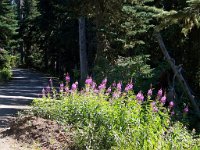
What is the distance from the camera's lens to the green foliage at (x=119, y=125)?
652cm

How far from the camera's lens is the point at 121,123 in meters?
6.94

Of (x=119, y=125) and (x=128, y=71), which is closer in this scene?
(x=119, y=125)

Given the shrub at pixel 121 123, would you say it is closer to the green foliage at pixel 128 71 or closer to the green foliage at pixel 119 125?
the green foliage at pixel 119 125

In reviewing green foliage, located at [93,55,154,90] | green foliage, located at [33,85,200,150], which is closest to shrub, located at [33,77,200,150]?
green foliage, located at [33,85,200,150]

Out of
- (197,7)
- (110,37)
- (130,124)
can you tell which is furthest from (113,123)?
(110,37)

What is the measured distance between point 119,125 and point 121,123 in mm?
48

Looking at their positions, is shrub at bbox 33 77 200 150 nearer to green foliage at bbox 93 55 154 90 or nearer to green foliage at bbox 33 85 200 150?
green foliage at bbox 33 85 200 150

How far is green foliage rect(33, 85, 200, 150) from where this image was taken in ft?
21.4

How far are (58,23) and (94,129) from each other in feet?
96.6

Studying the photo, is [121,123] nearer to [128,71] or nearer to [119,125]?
[119,125]

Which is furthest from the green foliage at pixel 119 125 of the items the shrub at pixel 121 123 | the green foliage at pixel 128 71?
the green foliage at pixel 128 71

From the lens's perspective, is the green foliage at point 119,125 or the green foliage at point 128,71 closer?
the green foliage at point 119,125

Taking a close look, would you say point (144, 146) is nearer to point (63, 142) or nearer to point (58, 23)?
point (63, 142)

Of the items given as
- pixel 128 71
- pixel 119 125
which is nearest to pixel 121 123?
pixel 119 125
